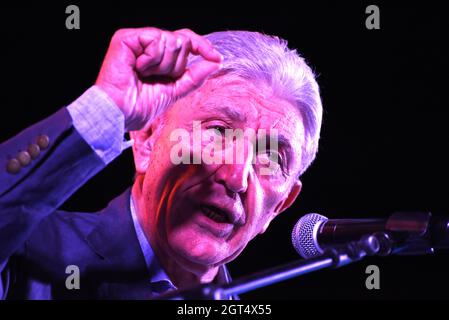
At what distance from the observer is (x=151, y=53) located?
5.93ft

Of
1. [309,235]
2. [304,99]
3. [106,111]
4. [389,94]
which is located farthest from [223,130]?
[389,94]

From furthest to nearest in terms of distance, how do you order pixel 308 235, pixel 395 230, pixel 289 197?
pixel 289 197, pixel 308 235, pixel 395 230

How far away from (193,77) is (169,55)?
14 centimetres

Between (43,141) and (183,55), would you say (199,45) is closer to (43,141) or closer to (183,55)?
(183,55)

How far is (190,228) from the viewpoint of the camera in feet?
8.06

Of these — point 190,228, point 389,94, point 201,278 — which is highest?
point 389,94

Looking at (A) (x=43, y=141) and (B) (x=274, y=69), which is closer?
(A) (x=43, y=141)

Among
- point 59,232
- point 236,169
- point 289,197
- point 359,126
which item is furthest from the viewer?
point 359,126

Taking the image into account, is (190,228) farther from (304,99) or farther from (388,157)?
(388,157)

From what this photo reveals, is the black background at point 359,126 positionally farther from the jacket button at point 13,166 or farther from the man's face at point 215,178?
the jacket button at point 13,166

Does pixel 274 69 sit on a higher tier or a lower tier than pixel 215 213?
higher

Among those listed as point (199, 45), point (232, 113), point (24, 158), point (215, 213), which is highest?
point (199, 45)

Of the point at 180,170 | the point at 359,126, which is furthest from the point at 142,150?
the point at 359,126

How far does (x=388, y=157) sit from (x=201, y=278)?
1.58m
